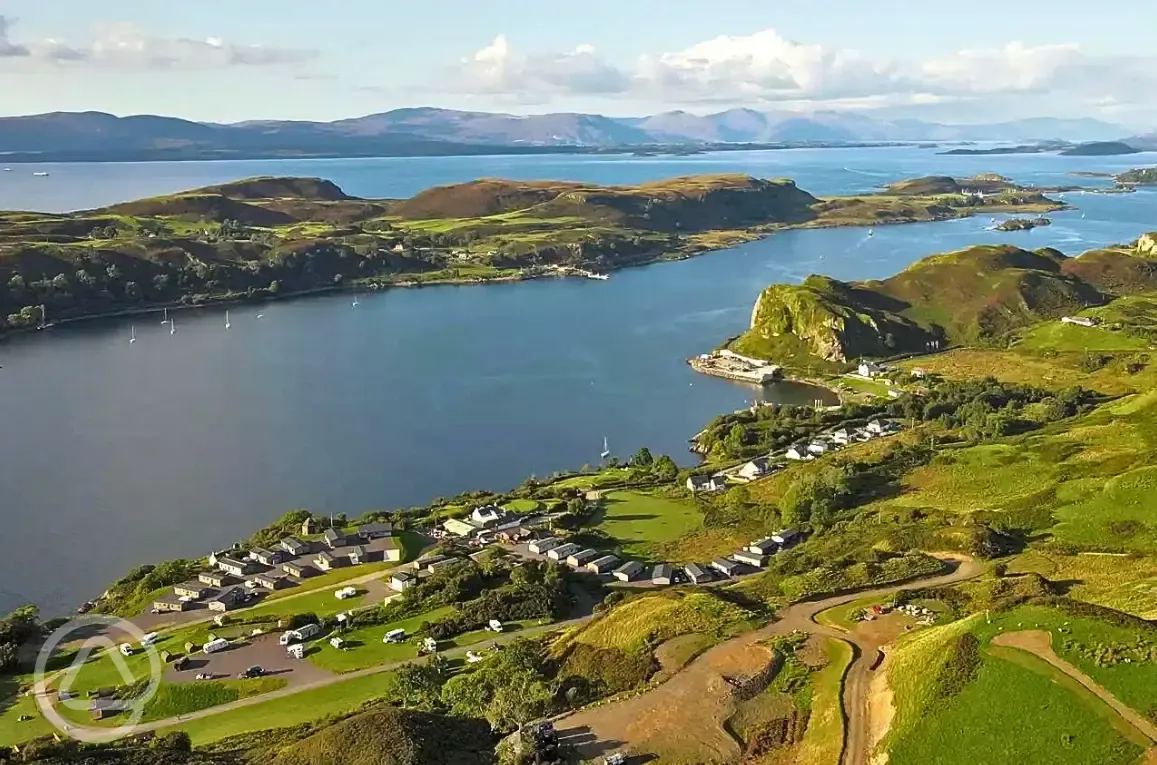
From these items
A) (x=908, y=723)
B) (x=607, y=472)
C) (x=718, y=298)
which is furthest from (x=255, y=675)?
(x=718, y=298)

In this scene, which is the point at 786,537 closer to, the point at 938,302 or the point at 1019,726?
the point at 1019,726

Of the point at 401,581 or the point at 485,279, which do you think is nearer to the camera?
the point at 401,581

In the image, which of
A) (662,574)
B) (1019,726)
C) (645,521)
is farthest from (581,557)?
(1019,726)

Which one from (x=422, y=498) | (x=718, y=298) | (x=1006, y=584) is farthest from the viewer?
(x=718, y=298)

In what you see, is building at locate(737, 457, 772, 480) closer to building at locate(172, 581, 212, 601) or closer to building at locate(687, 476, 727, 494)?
building at locate(687, 476, 727, 494)

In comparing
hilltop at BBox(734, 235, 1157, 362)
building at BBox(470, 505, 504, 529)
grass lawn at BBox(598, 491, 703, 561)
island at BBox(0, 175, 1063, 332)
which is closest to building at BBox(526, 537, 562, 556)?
grass lawn at BBox(598, 491, 703, 561)

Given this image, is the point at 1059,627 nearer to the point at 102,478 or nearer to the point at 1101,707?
the point at 1101,707

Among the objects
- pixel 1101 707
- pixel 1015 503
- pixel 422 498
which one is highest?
pixel 1101 707
